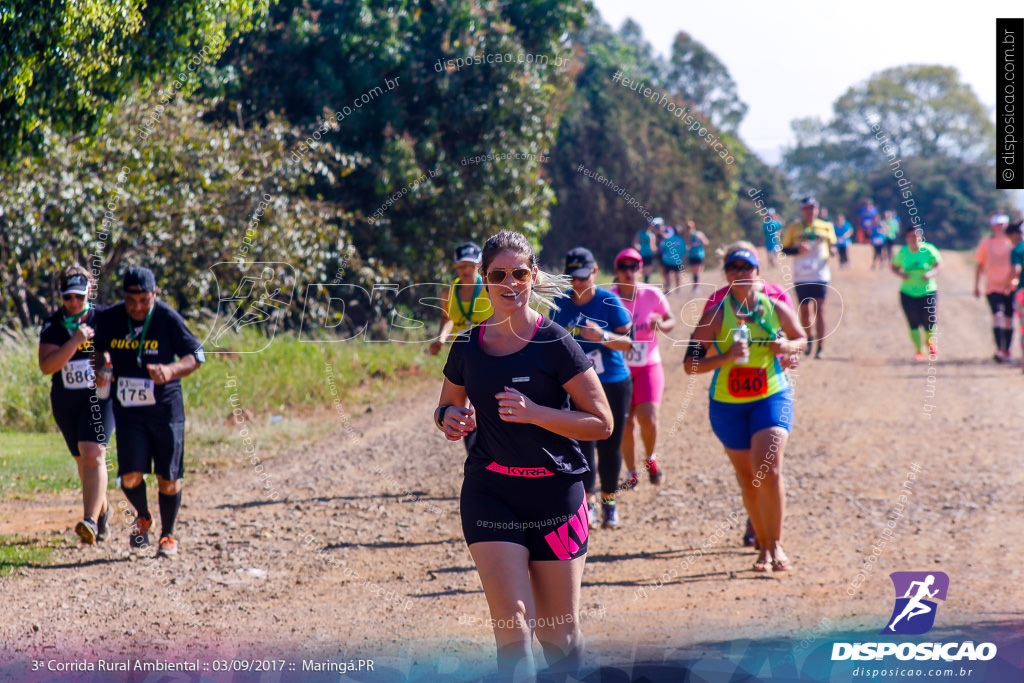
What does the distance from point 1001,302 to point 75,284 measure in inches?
489

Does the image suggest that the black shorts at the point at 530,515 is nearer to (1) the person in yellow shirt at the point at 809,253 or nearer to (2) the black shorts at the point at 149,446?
(2) the black shorts at the point at 149,446

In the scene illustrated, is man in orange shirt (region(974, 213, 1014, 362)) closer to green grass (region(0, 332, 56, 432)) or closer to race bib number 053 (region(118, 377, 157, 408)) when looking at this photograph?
race bib number 053 (region(118, 377, 157, 408))

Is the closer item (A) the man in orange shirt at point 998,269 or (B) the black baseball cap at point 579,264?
(B) the black baseball cap at point 579,264

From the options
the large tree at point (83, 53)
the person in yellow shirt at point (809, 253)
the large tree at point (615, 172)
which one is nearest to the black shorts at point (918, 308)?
the person in yellow shirt at point (809, 253)

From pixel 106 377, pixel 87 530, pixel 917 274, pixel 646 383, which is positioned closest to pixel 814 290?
pixel 917 274

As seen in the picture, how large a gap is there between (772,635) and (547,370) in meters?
2.42

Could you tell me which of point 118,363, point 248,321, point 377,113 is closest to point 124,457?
point 118,363

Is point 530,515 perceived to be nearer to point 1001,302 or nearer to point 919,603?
point 919,603

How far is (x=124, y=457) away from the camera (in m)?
6.51

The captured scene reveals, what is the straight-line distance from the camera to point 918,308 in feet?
45.2

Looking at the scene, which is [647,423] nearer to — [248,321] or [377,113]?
[248,321]

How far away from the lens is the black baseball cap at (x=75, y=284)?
21.4 feet

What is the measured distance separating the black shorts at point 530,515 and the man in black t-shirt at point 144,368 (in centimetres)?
328

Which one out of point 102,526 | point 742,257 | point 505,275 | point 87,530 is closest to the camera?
point 505,275
